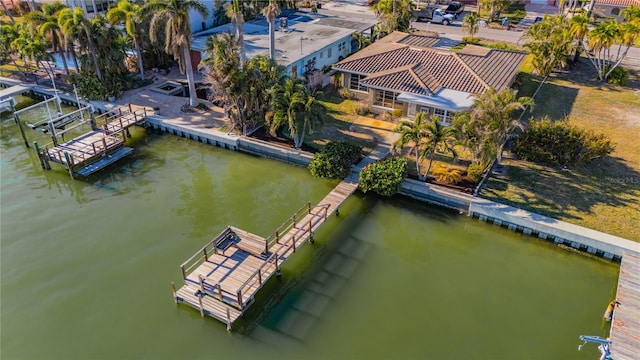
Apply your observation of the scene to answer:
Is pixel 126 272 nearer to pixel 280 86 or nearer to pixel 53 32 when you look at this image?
pixel 280 86

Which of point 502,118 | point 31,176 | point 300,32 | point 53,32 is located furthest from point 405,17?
point 31,176

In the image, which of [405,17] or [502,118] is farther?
[405,17]

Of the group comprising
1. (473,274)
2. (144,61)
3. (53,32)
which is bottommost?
(473,274)

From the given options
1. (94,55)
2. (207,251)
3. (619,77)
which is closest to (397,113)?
(207,251)

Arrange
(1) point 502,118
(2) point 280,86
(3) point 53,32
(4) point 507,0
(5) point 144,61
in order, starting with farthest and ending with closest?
(4) point 507,0
(5) point 144,61
(3) point 53,32
(2) point 280,86
(1) point 502,118

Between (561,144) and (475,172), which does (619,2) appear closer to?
(561,144)

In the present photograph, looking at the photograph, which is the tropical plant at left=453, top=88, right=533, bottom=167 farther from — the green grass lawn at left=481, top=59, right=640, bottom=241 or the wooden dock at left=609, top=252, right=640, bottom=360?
the wooden dock at left=609, top=252, right=640, bottom=360

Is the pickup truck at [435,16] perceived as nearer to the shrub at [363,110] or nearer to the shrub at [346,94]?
the shrub at [346,94]

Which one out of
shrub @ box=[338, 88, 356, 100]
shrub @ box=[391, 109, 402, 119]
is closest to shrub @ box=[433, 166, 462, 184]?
shrub @ box=[391, 109, 402, 119]
